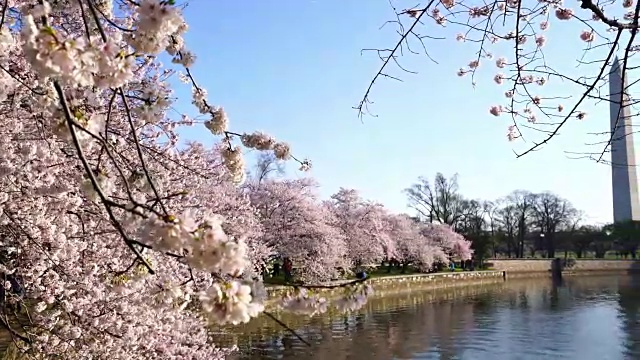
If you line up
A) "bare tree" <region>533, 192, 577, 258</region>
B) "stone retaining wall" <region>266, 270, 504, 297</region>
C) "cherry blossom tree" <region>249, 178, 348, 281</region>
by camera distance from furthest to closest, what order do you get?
"bare tree" <region>533, 192, 577, 258</region> → "stone retaining wall" <region>266, 270, 504, 297</region> → "cherry blossom tree" <region>249, 178, 348, 281</region>

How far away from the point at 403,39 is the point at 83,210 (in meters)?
3.19

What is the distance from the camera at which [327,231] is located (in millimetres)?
22672

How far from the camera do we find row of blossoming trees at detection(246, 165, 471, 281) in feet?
72.3

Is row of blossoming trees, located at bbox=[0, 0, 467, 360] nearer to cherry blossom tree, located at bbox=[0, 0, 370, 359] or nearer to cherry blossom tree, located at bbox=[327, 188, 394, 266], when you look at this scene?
cherry blossom tree, located at bbox=[0, 0, 370, 359]

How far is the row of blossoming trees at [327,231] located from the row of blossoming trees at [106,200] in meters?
13.4

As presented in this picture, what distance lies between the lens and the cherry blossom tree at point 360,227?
1096 inches

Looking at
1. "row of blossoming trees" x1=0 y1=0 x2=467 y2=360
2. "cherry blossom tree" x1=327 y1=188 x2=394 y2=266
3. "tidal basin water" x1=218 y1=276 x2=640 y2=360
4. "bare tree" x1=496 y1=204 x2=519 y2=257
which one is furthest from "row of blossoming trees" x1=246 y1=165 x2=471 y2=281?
"bare tree" x1=496 y1=204 x2=519 y2=257

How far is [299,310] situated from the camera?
2.05 metres

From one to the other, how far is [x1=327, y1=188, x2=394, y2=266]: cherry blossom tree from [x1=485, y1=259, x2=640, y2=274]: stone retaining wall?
11.6 meters

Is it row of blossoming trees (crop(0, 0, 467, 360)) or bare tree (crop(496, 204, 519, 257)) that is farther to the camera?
bare tree (crop(496, 204, 519, 257))

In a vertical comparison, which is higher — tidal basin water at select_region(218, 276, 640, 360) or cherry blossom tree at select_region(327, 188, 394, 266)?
cherry blossom tree at select_region(327, 188, 394, 266)

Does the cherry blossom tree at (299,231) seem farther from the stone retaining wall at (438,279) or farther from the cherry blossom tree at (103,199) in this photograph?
the cherry blossom tree at (103,199)

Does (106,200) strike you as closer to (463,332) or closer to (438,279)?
(463,332)

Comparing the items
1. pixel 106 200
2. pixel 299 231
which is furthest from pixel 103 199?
pixel 299 231
